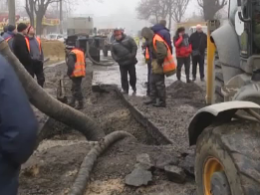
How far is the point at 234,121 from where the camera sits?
379cm

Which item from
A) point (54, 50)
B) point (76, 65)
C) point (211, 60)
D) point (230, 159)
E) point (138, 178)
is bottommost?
point (138, 178)

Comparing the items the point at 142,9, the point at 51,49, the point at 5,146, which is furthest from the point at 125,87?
the point at 142,9

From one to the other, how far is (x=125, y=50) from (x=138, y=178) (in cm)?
735

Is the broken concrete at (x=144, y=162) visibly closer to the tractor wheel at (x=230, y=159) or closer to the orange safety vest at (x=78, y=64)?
the tractor wheel at (x=230, y=159)

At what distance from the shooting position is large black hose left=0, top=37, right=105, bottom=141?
6.57 metres

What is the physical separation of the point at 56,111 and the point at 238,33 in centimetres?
376

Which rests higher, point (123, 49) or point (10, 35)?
point (10, 35)

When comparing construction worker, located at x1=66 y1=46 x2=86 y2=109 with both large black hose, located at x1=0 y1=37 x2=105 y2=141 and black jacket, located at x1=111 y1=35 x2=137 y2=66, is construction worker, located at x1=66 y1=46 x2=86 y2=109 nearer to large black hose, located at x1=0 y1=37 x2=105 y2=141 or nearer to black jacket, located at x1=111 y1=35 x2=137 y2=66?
black jacket, located at x1=111 y1=35 x2=137 y2=66

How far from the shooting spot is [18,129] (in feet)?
8.87

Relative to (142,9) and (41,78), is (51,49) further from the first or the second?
(142,9)

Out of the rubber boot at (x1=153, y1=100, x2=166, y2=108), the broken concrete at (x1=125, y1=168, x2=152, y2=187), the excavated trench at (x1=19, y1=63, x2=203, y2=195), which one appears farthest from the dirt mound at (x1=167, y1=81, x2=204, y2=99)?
the broken concrete at (x1=125, y1=168, x2=152, y2=187)

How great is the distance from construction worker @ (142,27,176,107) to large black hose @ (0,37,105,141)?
1903 millimetres

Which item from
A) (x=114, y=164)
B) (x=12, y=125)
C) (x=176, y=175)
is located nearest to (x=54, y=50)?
(x=114, y=164)

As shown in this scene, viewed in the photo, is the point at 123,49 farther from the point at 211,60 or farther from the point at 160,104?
the point at 211,60
